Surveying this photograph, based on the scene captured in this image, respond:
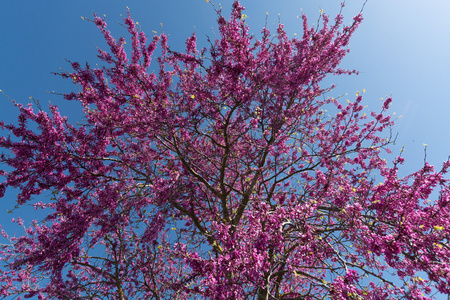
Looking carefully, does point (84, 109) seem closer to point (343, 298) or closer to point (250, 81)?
point (250, 81)

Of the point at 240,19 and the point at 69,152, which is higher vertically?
the point at 240,19

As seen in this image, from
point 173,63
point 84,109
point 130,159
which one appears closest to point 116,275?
point 130,159

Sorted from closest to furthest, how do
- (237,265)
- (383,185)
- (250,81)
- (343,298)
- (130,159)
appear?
(343,298) → (237,265) → (383,185) → (250,81) → (130,159)

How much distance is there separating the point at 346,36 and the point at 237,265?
24.2 feet

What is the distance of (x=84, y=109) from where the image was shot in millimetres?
7160

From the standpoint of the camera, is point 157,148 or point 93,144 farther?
point 157,148

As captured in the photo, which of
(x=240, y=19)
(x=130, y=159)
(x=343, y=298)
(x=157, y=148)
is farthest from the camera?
(x=157, y=148)

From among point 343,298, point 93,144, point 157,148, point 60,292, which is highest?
point 157,148

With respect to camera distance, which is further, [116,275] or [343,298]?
[116,275]

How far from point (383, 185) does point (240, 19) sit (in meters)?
5.41

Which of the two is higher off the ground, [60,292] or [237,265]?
[60,292]

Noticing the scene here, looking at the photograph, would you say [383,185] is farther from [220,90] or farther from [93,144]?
[93,144]

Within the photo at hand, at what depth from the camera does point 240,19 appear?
6.21 meters

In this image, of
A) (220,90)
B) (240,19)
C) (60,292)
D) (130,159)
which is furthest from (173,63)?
(60,292)
